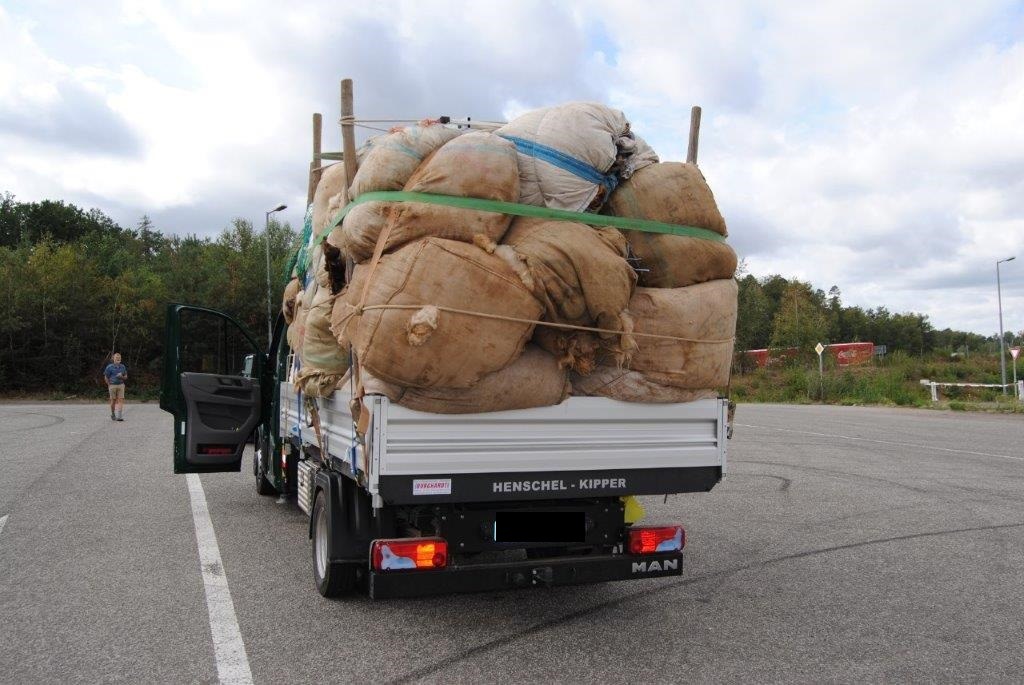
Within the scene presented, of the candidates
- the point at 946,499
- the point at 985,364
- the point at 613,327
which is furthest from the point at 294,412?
the point at 985,364

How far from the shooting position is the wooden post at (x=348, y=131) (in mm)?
5258

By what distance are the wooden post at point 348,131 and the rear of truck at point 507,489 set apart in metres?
1.35

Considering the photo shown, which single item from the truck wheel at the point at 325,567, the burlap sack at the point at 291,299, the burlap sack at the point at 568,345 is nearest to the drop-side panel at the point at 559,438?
the burlap sack at the point at 568,345

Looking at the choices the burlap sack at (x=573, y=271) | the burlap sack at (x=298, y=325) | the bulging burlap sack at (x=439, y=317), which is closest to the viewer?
the bulging burlap sack at (x=439, y=317)

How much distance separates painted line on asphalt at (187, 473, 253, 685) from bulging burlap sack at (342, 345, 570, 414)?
4.95 ft

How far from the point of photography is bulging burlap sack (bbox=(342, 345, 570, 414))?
14.3ft

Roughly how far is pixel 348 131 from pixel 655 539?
304cm

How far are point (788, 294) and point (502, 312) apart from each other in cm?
6060

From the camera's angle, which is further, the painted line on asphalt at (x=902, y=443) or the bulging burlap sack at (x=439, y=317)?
the painted line on asphalt at (x=902, y=443)

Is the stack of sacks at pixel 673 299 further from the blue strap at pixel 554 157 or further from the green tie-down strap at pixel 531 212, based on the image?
the blue strap at pixel 554 157

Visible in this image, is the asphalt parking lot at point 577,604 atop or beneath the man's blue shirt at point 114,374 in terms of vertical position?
beneath

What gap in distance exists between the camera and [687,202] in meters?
5.05

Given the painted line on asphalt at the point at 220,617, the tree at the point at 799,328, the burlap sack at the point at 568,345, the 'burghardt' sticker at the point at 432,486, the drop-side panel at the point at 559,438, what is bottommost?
the painted line on asphalt at the point at 220,617

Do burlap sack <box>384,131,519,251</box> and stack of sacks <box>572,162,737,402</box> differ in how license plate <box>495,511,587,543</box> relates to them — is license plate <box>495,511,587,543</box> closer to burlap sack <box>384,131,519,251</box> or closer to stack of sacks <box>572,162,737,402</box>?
stack of sacks <box>572,162,737,402</box>
